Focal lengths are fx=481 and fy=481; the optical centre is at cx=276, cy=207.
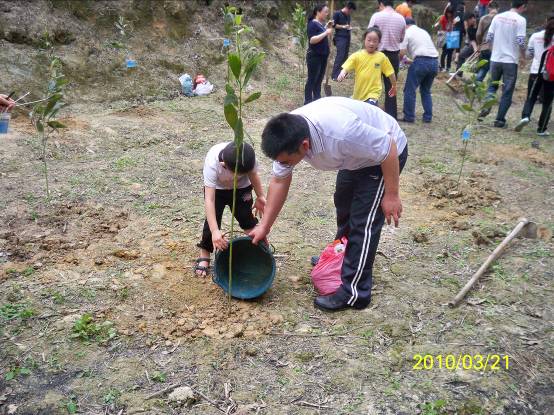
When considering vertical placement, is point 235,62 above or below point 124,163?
above

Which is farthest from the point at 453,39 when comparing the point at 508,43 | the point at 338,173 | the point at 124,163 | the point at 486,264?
the point at 338,173

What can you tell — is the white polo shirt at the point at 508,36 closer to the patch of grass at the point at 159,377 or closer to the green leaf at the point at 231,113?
the green leaf at the point at 231,113

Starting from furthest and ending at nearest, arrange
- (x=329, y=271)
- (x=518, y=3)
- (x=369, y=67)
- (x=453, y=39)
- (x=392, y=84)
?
(x=453, y=39) < (x=518, y=3) < (x=392, y=84) < (x=369, y=67) < (x=329, y=271)

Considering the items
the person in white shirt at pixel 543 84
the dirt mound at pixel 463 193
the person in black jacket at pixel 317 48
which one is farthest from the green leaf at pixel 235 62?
the person in white shirt at pixel 543 84

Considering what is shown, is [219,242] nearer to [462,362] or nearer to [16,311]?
[16,311]

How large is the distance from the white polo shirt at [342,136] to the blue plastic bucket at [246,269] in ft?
2.22

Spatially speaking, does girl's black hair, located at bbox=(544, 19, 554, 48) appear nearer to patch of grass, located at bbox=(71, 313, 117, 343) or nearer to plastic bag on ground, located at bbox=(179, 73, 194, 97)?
plastic bag on ground, located at bbox=(179, 73, 194, 97)

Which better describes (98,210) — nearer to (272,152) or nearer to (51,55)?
(272,152)

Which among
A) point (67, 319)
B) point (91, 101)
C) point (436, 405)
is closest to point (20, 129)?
point (91, 101)

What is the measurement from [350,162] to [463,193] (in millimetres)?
2672

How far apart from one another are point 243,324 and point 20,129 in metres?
4.35

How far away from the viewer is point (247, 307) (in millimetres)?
2959

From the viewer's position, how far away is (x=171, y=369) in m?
2.48

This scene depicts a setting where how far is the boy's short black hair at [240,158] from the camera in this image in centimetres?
264
